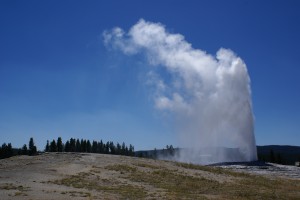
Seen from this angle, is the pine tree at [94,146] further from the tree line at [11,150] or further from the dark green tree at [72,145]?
the tree line at [11,150]

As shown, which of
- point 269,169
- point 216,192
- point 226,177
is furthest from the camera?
point 269,169

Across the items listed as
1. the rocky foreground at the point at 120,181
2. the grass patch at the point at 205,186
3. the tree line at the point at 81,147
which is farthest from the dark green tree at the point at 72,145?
the grass patch at the point at 205,186

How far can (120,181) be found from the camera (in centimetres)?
4769

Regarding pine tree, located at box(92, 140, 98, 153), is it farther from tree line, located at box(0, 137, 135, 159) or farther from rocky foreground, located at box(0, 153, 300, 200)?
rocky foreground, located at box(0, 153, 300, 200)

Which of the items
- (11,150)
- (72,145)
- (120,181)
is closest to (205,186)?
(120,181)

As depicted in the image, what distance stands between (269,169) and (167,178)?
1442 inches

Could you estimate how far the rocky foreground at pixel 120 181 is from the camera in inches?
1465

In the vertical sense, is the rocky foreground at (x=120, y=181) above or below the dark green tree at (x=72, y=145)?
below

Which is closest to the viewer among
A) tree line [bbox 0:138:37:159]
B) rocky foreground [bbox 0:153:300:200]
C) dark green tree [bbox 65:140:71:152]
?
rocky foreground [bbox 0:153:300:200]

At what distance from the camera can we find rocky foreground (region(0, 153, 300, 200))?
37.2 meters

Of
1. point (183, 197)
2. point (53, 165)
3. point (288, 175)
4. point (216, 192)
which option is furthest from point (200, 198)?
point (288, 175)

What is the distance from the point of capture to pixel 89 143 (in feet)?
570

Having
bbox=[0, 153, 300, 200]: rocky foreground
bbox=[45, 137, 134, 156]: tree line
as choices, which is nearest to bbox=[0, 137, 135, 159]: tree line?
bbox=[45, 137, 134, 156]: tree line

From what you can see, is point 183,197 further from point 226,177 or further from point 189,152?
point 189,152
